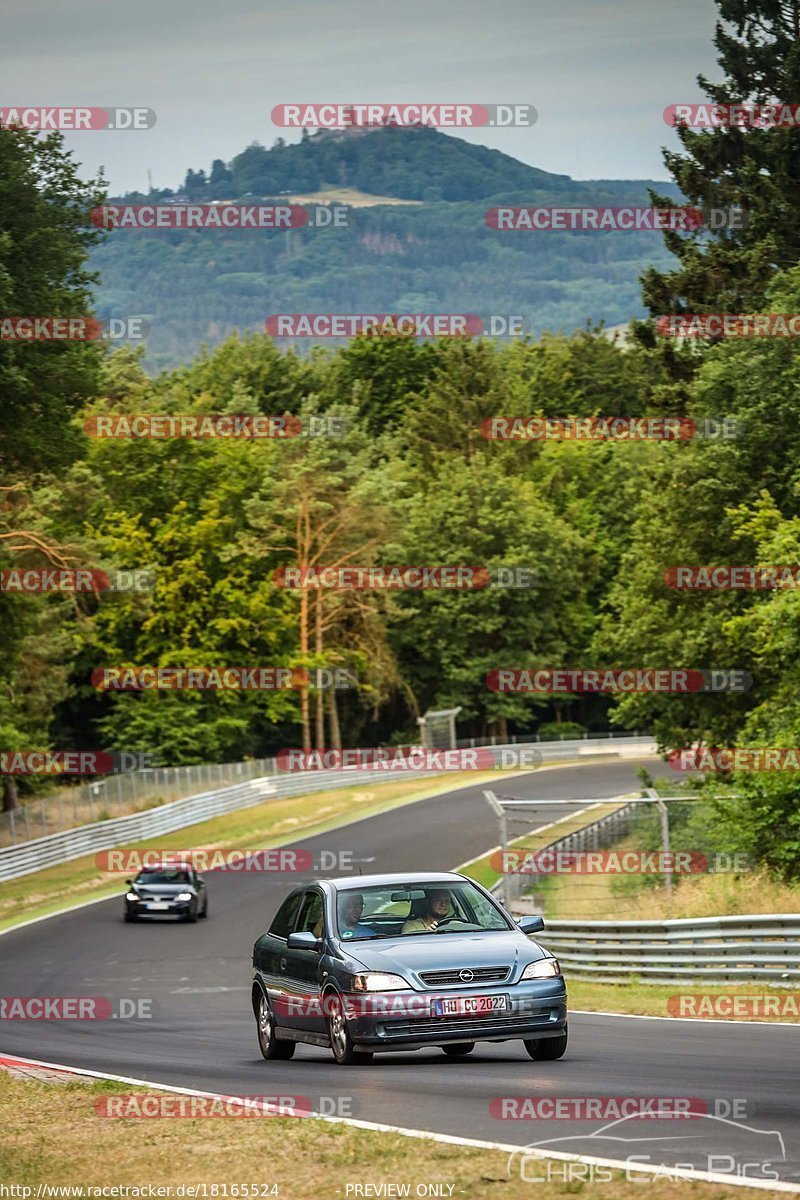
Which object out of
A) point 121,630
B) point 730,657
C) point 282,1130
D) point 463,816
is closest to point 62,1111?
point 282,1130

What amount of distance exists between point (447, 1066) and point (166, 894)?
1046 inches

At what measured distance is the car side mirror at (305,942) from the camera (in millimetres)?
13641

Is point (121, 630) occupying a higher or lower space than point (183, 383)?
lower

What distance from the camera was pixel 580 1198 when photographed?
7.87m

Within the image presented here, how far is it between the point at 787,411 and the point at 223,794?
106 feet

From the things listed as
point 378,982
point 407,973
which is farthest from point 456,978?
point 378,982

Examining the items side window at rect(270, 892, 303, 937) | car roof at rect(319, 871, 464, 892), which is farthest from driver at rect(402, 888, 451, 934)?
side window at rect(270, 892, 303, 937)

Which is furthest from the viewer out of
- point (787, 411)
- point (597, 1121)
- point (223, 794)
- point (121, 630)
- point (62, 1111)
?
point (121, 630)

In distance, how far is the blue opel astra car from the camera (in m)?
12.6

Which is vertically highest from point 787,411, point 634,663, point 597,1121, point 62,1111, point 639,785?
point 787,411

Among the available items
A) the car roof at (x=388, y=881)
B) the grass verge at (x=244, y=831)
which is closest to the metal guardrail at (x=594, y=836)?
the grass verge at (x=244, y=831)

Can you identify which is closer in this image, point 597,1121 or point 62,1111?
point 597,1121

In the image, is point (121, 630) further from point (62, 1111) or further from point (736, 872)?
point (62, 1111)

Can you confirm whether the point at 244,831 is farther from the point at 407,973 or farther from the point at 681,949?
the point at 407,973
